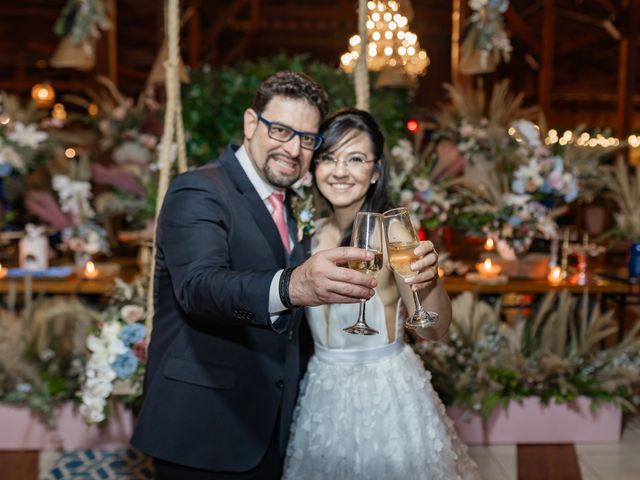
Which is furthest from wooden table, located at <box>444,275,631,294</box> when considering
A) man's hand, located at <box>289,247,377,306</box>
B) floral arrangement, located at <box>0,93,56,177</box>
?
man's hand, located at <box>289,247,377,306</box>

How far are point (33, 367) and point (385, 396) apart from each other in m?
2.03

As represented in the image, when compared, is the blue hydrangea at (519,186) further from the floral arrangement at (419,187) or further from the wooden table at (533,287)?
the wooden table at (533,287)

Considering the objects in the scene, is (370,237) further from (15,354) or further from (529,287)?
(529,287)

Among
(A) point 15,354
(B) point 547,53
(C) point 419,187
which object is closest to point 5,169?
(A) point 15,354

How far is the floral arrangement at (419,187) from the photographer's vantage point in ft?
12.9

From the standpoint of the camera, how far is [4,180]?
14.7 feet

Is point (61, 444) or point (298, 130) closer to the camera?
point (298, 130)

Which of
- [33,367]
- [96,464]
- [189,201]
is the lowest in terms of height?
[96,464]

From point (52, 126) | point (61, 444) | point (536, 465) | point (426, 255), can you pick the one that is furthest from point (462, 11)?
point (426, 255)

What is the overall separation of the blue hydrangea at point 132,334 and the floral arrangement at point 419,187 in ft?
5.20

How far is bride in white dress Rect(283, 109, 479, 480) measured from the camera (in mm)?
2047

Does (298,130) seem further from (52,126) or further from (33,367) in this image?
(52,126)

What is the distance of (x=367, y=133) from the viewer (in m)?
2.12

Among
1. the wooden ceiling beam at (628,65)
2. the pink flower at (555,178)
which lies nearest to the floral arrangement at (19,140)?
the pink flower at (555,178)
